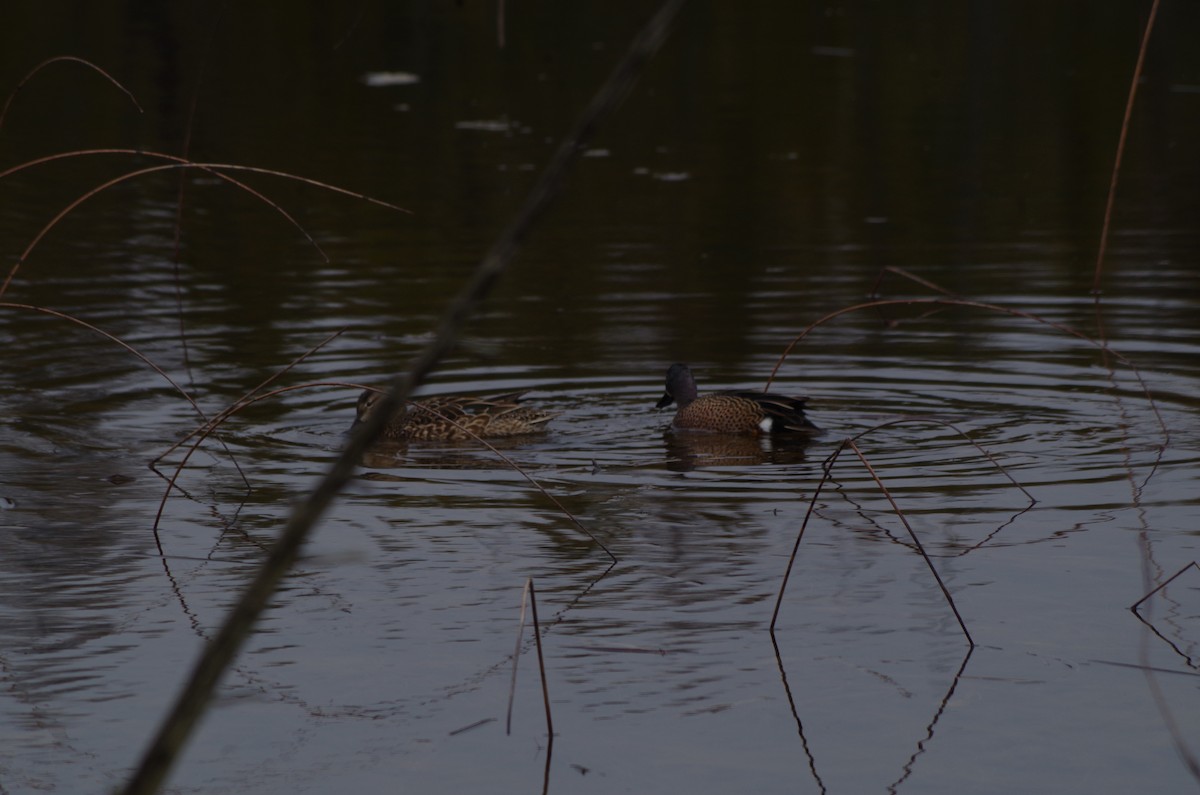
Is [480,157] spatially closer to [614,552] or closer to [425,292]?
[425,292]

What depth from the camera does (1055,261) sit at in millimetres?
14305

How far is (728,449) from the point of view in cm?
906

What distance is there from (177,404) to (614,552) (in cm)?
399

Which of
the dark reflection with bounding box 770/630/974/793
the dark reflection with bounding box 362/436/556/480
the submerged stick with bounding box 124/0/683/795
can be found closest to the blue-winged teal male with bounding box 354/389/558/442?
the dark reflection with bounding box 362/436/556/480

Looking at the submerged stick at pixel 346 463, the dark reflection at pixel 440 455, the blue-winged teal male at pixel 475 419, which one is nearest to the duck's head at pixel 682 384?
the blue-winged teal male at pixel 475 419

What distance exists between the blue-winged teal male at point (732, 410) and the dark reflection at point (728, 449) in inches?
1.9

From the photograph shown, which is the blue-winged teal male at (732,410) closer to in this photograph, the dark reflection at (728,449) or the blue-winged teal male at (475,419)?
the dark reflection at (728,449)

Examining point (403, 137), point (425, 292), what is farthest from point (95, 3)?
point (425, 292)

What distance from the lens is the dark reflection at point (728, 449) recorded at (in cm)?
872

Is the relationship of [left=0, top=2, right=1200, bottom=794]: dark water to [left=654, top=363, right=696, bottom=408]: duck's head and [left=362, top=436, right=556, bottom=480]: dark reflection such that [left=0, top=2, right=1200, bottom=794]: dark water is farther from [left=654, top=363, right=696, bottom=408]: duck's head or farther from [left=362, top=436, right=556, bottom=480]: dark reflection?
[left=654, top=363, right=696, bottom=408]: duck's head

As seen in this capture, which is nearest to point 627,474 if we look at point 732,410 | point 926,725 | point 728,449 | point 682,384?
point 728,449

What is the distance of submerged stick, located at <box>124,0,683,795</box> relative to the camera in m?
1.59

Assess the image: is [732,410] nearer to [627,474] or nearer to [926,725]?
[627,474]

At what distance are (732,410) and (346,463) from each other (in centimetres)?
776
